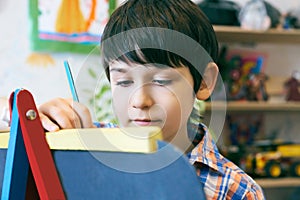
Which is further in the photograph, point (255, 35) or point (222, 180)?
point (255, 35)

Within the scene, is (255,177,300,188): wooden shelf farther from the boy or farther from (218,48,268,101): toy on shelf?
the boy

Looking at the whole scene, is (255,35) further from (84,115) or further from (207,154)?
(84,115)

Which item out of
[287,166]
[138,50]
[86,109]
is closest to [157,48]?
[138,50]

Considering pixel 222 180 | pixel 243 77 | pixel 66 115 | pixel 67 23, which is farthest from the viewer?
pixel 243 77

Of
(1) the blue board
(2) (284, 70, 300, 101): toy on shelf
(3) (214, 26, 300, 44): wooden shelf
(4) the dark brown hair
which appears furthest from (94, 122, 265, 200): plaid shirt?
(2) (284, 70, 300, 101): toy on shelf

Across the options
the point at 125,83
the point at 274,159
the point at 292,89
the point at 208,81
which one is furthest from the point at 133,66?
the point at 292,89

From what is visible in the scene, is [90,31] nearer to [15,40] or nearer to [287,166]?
[15,40]

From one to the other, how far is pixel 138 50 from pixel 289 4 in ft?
7.54

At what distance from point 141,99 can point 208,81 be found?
20 cm

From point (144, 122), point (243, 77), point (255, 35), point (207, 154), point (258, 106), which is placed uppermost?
point (144, 122)

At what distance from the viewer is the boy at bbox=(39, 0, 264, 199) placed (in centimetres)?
53

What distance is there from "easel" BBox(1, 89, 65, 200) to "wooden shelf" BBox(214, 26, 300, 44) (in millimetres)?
1927

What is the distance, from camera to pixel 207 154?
70 cm

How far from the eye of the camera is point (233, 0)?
2596 mm
